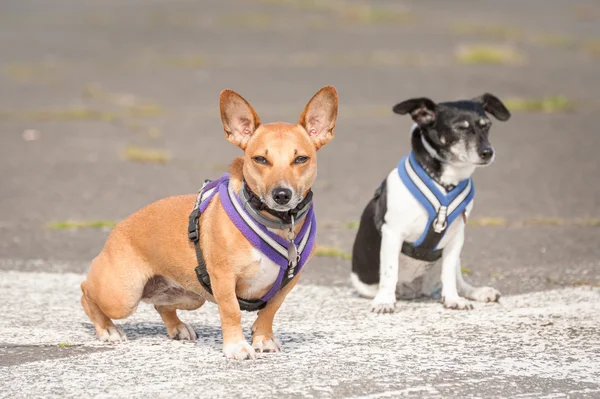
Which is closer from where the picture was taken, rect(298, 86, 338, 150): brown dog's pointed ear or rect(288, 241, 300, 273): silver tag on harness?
rect(288, 241, 300, 273): silver tag on harness

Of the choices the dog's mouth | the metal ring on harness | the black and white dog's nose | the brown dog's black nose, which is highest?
the brown dog's black nose

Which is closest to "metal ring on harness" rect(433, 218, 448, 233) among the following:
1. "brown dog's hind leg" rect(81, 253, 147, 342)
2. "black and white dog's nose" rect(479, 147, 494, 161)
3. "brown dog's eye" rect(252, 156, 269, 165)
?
"black and white dog's nose" rect(479, 147, 494, 161)

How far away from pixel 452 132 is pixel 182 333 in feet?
7.12

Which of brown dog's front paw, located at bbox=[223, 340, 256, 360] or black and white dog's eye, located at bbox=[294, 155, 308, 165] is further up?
black and white dog's eye, located at bbox=[294, 155, 308, 165]

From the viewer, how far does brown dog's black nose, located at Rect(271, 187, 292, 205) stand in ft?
16.5

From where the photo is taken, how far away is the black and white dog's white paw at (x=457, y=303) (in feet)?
21.9

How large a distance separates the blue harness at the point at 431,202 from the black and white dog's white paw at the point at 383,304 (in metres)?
0.34

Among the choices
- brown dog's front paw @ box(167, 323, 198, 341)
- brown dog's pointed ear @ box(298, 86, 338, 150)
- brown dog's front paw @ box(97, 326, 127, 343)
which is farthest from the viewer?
brown dog's front paw @ box(167, 323, 198, 341)

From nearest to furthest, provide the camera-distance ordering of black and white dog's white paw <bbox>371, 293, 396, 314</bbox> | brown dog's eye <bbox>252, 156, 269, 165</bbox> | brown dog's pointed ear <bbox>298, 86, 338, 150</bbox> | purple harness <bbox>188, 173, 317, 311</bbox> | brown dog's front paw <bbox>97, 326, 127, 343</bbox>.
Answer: brown dog's eye <bbox>252, 156, 269, 165</bbox>, purple harness <bbox>188, 173, 317, 311</bbox>, brown dog's pointed ear <bbox>298, 86, 338, 150</bbox>, brown dog's front paw <bbox>97, 326, 127, 343</bbox>, black and white dog's white paw <bbox>371, 293, 396, 314</bbox>

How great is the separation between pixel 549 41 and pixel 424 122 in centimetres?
1344

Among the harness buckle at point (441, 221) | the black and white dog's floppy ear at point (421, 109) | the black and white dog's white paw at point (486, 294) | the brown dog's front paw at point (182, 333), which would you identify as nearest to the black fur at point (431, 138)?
the black and white dog's floppy ear at point (421, 109)

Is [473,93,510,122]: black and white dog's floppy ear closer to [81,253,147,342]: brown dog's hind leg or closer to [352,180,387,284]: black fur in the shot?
[352,180,387,284]: black fur

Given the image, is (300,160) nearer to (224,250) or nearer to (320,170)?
(224,250)

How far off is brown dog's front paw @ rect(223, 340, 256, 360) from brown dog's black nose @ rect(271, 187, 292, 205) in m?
0.81
